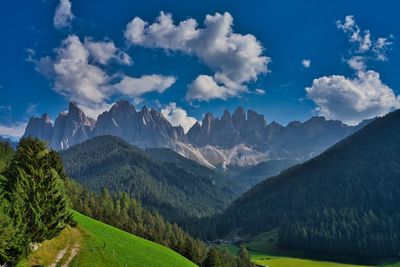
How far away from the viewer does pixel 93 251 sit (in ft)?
182

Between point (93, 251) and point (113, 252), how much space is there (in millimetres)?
3036

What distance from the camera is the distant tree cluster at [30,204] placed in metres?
43.0

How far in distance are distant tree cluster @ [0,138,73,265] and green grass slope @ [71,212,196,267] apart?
5020 mm

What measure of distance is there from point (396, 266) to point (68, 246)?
164993 mm

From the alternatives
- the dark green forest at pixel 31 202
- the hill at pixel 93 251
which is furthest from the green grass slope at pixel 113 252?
the dark green forest at pixel 31 202

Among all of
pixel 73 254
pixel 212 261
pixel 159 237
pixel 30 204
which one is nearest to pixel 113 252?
pixel 73 254

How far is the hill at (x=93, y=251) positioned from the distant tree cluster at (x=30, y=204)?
6.01 ft

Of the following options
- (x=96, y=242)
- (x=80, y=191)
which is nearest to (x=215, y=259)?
(x=96, y=242)

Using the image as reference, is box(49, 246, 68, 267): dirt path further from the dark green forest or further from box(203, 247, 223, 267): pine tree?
box(203, 247, 223, 267): pine tree

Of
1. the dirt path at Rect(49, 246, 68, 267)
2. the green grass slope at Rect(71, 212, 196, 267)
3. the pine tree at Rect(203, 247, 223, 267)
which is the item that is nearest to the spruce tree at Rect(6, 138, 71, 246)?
the dirt path at Rect(49, 246, 68, 267)

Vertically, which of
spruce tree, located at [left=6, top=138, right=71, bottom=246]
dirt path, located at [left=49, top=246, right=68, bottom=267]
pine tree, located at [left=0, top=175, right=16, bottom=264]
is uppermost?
spruce tree, located at [left=6, top=138, right=71, bottom=246]

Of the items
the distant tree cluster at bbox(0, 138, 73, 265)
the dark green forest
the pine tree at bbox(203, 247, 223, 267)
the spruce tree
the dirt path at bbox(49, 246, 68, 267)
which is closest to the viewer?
the distant tree cluster at bbox(0, 138, 73, 265)

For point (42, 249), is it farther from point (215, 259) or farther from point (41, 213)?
point (215, 259)

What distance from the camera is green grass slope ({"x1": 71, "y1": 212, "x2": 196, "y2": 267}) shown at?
53922 mm
